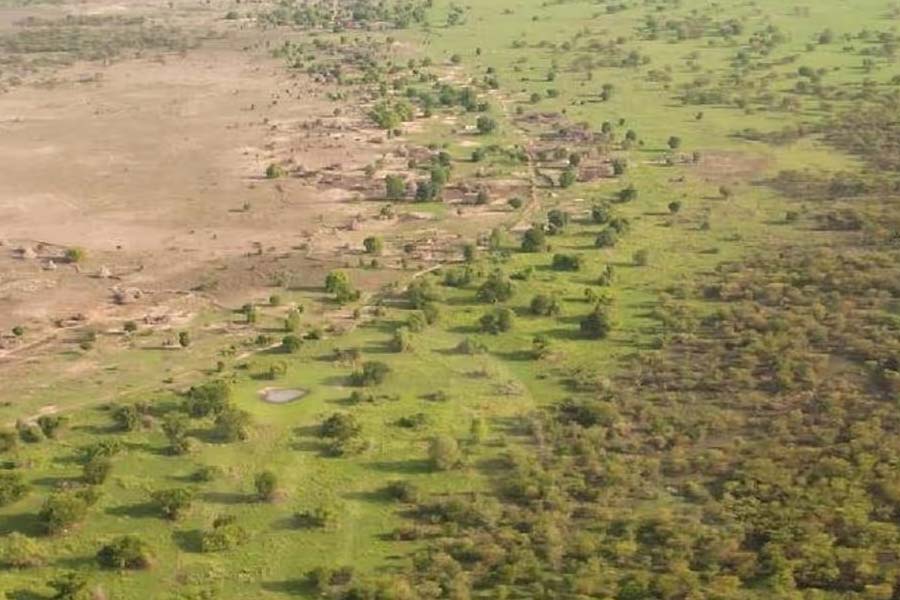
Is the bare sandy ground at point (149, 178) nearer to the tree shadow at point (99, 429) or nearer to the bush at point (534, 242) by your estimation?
the bush at point (534, 242)

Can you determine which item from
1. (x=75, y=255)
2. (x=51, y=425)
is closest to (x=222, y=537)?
(x=51, y=425)

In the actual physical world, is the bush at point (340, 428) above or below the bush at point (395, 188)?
below

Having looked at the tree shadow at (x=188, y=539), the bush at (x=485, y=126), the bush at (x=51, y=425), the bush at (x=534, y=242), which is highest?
the bush at (x=485, y=126)

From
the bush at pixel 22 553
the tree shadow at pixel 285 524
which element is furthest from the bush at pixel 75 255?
the tree shadow at pixel 285 524

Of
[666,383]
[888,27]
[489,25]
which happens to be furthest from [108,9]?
[666,383]

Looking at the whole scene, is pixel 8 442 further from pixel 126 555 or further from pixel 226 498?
pixel 126 555

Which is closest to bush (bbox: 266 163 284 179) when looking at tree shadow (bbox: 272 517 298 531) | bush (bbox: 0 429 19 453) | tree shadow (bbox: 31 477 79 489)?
bush (bbox: 0 429 19 453)
